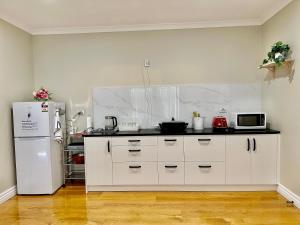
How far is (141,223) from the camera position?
2.78 m

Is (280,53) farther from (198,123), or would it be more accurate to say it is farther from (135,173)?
(135,173)

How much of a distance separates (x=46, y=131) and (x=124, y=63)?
1642 millimetres

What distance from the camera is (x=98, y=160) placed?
12.2 ft

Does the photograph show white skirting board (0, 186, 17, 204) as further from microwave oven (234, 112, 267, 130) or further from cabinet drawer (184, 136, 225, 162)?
microwave oven (234, 112, 267, 130)

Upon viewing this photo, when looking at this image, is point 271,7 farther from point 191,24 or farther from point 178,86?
point 178,86

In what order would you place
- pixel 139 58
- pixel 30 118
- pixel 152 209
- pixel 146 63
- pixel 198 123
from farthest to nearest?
pixel 139 58
pixel 146 63
pixel 198 123
pixel 30 118
pixel 152 209

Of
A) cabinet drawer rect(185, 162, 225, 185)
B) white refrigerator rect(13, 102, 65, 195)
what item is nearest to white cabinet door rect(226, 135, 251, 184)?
cabinet drawer rect(185, 162, 225, 185)

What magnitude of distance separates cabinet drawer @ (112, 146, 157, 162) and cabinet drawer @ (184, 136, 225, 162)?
0.49 m

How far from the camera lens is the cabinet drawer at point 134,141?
144 inches

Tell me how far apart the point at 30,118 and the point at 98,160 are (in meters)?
1.13

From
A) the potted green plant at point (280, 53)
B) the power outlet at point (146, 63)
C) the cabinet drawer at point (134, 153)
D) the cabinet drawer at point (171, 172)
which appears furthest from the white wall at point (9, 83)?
the potted green plant at point (280, 53)

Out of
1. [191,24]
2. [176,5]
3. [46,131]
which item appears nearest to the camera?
[176,5]

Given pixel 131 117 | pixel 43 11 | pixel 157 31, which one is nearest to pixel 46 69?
pixel 43 11

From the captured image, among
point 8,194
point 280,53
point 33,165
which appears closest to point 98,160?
point 33,165
